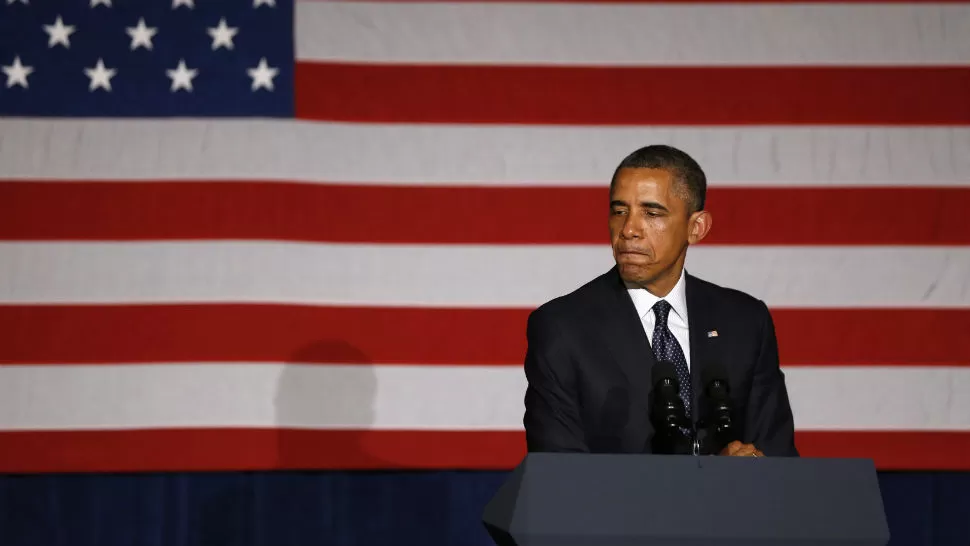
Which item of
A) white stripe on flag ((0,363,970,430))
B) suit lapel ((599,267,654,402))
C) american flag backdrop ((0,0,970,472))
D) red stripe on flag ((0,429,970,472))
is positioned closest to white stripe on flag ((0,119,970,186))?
american flag backdrop ((0,0,970,472))

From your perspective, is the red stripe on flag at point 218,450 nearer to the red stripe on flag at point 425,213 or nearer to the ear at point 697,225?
the red stripe on flag at point 425,213

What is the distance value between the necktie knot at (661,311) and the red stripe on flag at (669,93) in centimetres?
137

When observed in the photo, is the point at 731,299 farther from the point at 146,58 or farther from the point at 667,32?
the point at 146,58

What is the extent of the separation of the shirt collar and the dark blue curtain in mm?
1337

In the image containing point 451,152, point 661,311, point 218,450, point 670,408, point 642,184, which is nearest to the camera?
point 670,408

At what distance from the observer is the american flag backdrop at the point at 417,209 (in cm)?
347

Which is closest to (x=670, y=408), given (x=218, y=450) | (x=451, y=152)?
(x=451, y=152)

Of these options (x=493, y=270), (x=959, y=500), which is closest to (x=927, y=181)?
(x=959, y=500)

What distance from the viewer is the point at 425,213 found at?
3553mm

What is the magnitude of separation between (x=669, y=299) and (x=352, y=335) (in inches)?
55.3

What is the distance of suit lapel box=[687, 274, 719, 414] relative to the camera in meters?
2.23

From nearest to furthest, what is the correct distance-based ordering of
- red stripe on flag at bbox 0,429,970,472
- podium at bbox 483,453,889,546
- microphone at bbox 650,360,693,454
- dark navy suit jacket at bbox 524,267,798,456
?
1. podium at bbox 483,453,889,546
2. microphone at bbox 650,360,693,454
3. dark navy suit jacket at bbox 524,267,798,456
4. red stripe on flag at bbox 0,429,970,472

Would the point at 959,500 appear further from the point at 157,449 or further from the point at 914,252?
the point at 157,449

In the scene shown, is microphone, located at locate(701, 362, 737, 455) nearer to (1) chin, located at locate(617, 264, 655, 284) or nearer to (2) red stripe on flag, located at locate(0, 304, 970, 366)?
(1) chin, located at locate(617, 264, 655, 284)
